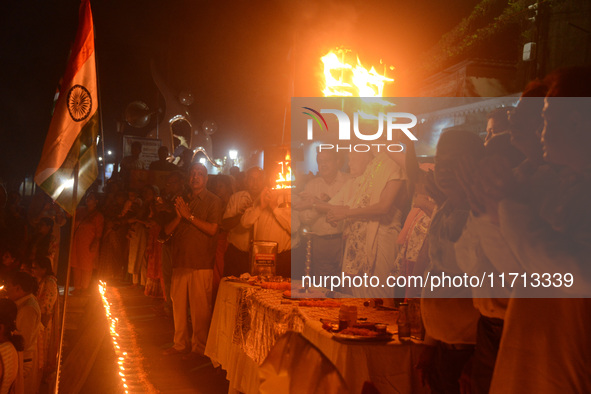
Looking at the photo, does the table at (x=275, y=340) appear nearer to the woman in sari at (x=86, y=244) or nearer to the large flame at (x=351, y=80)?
the large flame at (x=351, y=80)

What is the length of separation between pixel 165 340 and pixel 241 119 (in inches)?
378

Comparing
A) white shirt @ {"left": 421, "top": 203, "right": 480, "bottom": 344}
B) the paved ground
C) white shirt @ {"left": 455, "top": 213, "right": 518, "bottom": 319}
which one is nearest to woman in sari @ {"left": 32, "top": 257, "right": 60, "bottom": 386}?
the paved ground

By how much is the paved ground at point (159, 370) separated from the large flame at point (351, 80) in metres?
3.49

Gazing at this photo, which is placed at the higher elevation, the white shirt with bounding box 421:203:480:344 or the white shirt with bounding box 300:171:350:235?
the white shirt with bounding box 300:171:350:235

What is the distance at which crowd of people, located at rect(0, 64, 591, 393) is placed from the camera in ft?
6.09

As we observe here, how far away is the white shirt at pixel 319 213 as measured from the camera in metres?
Answer: 5.47

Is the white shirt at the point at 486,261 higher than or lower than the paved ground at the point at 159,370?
higher

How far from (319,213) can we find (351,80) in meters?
1.62

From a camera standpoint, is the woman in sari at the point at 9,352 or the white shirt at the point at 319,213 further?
the white shirt at the point at 319,213

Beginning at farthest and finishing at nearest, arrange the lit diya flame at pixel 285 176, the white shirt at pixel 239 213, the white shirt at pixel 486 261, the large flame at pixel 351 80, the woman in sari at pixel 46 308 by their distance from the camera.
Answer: the lit diya flame at pixel 285 176
the white shirt at pixel 239 213
the large flame at pixel 351 80
the woman in sari at pixel 46 308
the white shirt at pixel 486 261

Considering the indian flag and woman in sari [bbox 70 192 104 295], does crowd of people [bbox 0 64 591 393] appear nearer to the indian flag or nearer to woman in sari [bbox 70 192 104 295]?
the indian flag

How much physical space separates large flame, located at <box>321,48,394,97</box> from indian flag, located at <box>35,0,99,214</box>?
9.02ft

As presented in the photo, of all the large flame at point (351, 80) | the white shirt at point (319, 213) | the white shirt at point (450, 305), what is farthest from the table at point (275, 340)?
the large flame at point (351, 80)

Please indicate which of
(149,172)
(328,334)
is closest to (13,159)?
(149,172)
